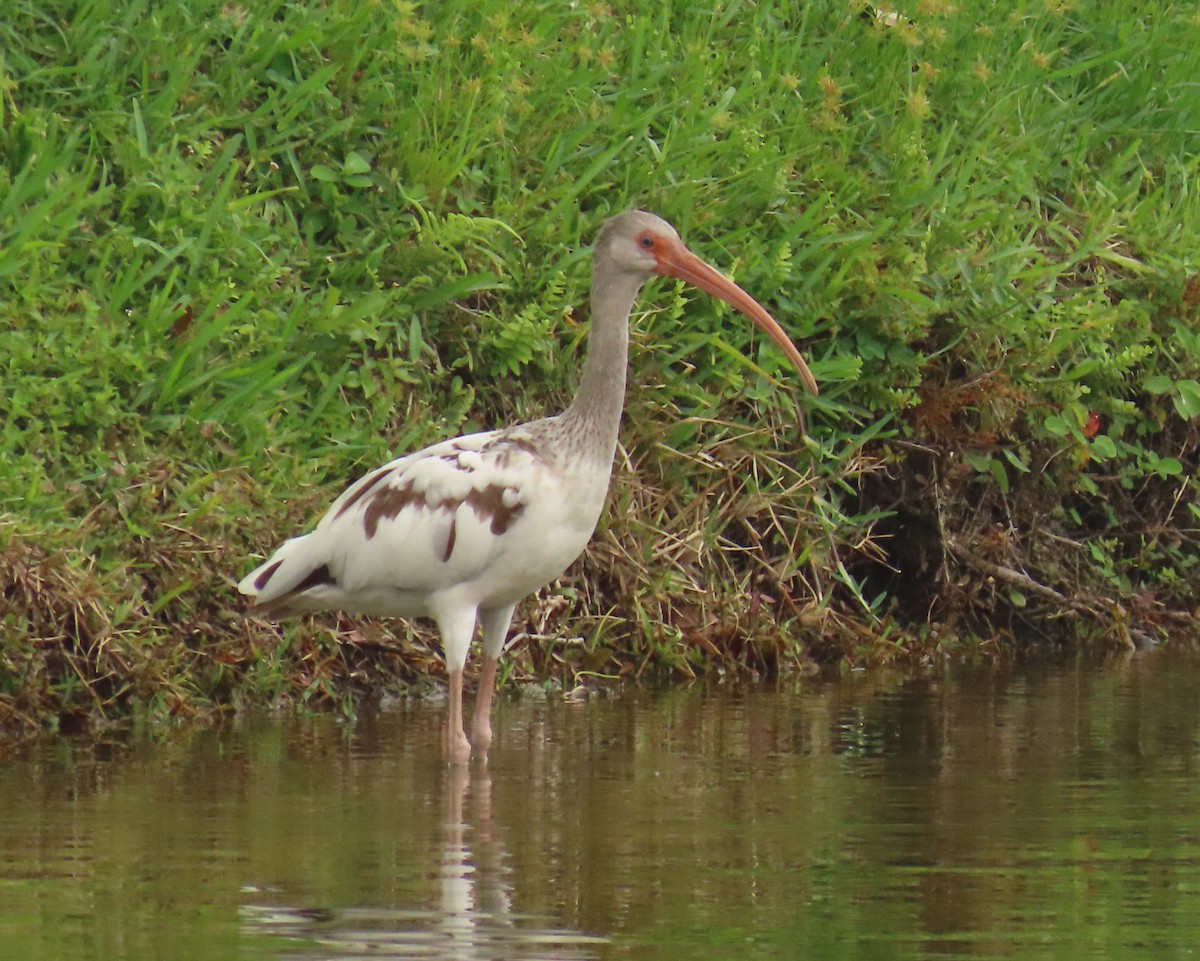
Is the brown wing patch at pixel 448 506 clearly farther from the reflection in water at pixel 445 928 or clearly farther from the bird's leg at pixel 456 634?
the reflection in water at pixel 445 928

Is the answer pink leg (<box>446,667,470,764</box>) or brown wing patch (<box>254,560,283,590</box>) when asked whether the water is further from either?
brown wing patch (<box>254,560,283,590</box>)

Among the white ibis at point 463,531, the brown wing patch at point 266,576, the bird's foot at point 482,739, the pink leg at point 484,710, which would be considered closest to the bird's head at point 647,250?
the white ibis at point 463,531

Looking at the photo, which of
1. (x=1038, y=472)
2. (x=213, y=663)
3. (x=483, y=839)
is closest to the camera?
(x=483, y=839)

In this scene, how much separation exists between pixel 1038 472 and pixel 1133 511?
0.57 meters

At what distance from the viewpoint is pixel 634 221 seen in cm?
808

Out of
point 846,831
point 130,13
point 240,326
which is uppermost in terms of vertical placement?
point 130,13

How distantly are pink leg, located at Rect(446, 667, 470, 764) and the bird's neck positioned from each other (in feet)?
2.65

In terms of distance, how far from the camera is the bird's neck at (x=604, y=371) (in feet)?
25.2

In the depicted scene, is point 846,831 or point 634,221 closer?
point 846,831

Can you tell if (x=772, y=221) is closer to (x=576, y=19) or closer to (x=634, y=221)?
(x=576, y=19)

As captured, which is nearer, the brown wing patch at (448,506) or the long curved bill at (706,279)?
the brown wing patch at (448,506)

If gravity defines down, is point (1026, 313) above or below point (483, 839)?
above

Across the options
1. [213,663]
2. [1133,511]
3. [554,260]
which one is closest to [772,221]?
[554,260]

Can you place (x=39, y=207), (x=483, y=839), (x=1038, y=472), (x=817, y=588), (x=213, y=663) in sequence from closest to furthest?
(x=483, y=839) < (x=213, y=663) < (x=39, y=207) < (x=817, y=588) < (x=1038, y=472)
